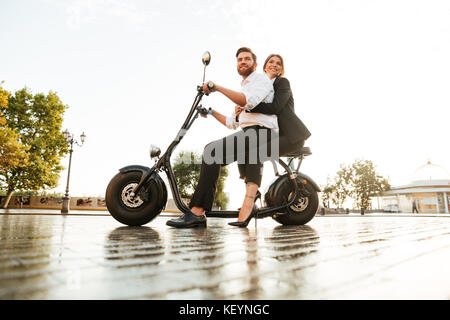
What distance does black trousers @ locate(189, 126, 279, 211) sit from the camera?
3350 millimetres

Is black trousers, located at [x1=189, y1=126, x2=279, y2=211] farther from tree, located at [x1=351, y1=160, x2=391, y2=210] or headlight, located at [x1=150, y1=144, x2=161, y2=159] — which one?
tree, located at [x1=351, y1=160, x2=391, y2=210]

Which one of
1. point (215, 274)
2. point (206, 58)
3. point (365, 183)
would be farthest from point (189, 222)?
point (365, 183)

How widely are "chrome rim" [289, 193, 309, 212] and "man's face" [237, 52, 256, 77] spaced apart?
74.2 inches

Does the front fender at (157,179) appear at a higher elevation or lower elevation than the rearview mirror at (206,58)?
lower

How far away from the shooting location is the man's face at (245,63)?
11.6 feet

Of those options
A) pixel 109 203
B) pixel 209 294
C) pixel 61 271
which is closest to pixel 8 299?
pixel 61 271

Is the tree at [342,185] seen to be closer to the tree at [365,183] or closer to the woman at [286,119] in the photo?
the tree at [365,183]

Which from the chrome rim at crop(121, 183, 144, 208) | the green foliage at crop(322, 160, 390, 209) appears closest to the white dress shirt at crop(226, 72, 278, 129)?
the chrome rim at crop(121, 183, 144, 208)

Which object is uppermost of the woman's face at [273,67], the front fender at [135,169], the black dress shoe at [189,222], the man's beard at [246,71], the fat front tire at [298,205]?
the woman's face at [273,67]

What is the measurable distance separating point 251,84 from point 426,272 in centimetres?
261

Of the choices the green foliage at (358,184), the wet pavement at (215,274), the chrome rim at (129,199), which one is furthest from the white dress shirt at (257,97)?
the green foliage at (358,184)

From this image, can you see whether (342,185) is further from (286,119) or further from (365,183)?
(286,119)

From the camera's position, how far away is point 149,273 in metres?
0.98

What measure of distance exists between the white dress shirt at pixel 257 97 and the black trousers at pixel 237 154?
76mm
